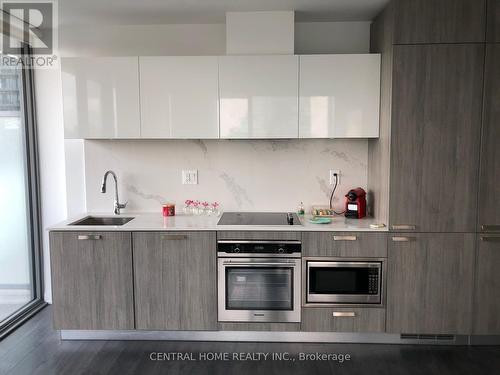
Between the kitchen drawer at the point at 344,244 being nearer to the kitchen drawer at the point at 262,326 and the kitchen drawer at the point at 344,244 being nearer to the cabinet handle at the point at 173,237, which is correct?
the kitchen drawer at the point at 262,326

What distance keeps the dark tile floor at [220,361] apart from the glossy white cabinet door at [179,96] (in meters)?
1.61

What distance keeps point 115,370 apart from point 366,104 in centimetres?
258

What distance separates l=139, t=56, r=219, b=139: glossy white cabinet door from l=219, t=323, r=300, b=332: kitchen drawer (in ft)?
4.68

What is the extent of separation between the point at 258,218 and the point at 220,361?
1.09m

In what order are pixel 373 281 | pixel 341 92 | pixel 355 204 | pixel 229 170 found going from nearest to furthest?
1. pixel 373 281
2. pixel 341 92
3. pixel 355 204
4. pixel 229 170

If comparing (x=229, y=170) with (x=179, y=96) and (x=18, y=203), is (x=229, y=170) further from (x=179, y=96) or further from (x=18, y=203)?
(x=18, y=203)

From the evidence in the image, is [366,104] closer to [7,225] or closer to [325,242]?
[325,242]

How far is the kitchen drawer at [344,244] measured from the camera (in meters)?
2.70

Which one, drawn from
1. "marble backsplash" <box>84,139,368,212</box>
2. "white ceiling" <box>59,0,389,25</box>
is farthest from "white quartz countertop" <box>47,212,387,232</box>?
"white ceiling" <box>59,0,389,25</box>

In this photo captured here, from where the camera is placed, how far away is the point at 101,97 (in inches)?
115

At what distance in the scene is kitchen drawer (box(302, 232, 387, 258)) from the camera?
2697 mm

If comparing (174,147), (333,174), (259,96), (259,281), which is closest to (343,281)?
(259,281)

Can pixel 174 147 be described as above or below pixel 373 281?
above

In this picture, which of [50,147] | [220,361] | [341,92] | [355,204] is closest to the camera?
[220,361]
